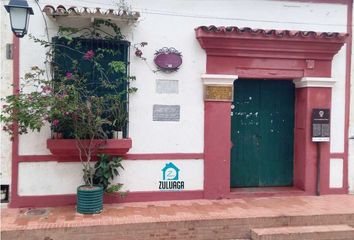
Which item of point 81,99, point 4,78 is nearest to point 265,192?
point 81,99

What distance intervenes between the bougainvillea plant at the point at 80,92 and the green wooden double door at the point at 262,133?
87.4 inches

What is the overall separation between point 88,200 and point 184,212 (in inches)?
58.2

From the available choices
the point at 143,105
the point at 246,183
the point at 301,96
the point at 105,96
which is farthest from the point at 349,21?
the point at 105,96

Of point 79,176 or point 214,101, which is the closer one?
point 79,176

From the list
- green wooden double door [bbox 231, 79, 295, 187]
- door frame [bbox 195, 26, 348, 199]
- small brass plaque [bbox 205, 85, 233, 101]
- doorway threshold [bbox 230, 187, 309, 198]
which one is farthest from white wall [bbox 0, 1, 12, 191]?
green wooden double door [bbox 231, 79, 295, 187]

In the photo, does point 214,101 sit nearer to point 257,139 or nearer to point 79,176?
point 257,139

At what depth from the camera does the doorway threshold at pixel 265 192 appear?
24.0ft

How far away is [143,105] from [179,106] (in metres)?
0.63

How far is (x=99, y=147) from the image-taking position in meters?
6.53

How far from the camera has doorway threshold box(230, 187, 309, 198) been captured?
7.30 meters

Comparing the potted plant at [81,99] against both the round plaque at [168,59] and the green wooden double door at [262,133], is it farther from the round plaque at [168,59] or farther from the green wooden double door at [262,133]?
the green wooden double door at [262,133]

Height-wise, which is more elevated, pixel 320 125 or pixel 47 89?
pixel 47 89

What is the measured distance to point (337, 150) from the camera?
7.67 meters

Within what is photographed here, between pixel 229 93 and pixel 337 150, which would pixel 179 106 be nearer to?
pixel 229 93
